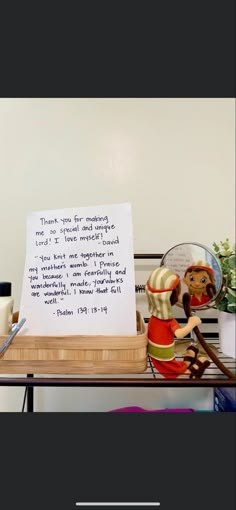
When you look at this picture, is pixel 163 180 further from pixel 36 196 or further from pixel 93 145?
pixel 36 196

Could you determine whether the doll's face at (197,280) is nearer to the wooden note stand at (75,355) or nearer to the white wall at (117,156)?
the wooden note stand at (75,355)

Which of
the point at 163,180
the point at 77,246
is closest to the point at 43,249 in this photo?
the point at 77,246

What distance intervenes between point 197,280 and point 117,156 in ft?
1.58

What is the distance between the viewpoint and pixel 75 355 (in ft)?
1.69

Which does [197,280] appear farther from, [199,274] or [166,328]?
[166,328]

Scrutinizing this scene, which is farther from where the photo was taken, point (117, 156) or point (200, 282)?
point (117, 156)

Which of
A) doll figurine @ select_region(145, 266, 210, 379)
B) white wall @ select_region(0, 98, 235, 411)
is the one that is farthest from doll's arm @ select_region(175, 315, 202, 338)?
white wall @ select_region(0, 98, 235, 411)

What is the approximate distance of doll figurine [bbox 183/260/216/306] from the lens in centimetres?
57

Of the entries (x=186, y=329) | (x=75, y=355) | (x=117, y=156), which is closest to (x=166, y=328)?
(x=186, y=329)

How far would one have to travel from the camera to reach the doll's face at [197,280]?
1.87ft

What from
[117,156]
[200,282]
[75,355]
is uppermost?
[117,156]

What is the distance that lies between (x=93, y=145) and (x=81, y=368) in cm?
64

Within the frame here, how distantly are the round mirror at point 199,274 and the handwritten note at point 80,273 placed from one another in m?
0.13

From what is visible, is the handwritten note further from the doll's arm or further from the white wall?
Result: the white wall
